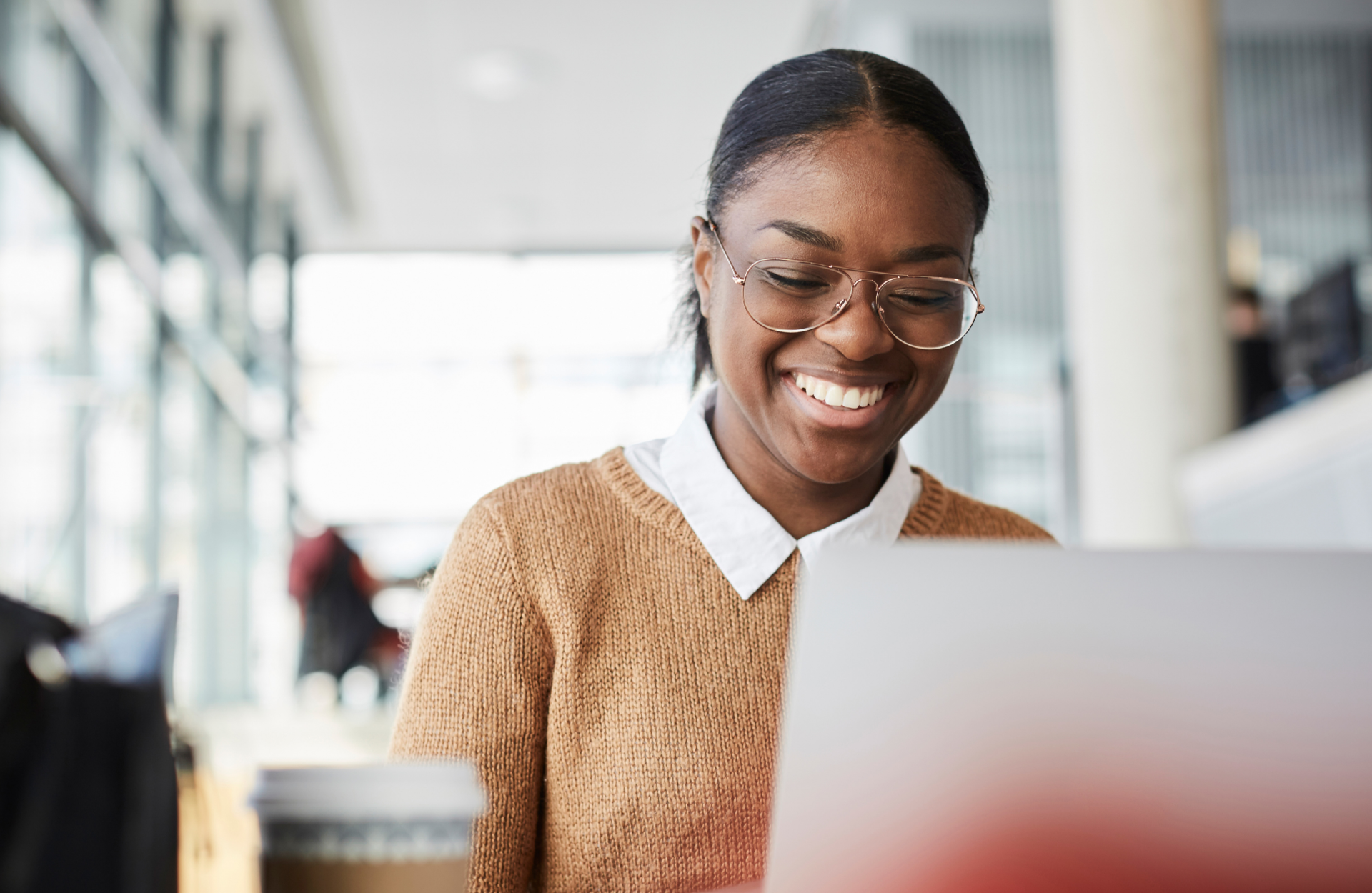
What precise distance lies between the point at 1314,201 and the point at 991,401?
1.93 m

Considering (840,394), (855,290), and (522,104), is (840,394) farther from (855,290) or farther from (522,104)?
(522,104)

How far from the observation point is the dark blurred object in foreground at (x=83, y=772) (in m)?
0.48

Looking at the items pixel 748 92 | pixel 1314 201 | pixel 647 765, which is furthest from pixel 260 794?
pixel 1314 201

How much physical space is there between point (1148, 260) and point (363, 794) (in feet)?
12.7

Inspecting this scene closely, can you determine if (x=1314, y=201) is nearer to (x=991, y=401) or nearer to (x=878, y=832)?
(x=991, y=401)

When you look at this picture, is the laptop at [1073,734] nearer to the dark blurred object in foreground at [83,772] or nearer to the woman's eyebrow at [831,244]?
the dark blurred object in foreground at [83,772]

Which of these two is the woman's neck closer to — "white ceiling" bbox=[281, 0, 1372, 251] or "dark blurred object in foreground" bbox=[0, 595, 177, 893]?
"dark blurred object in foreground" bbox=[0, 595, 177, 893]

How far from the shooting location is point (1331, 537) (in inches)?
120

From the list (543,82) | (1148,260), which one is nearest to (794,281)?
(1148,260)

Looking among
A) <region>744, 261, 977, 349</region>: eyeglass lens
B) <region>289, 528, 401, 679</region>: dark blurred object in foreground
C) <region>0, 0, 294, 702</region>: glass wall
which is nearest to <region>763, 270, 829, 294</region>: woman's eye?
<region>744, 261, 977, 349</region>: eyeglass lens

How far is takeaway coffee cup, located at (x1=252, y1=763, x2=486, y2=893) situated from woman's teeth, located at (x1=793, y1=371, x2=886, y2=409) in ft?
2.02

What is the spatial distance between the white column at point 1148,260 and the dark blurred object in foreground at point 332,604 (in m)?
3.72

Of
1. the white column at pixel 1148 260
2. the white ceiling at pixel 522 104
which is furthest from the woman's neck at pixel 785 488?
the white ceiling at pixel 522 104

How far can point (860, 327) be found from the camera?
1.03 metres
